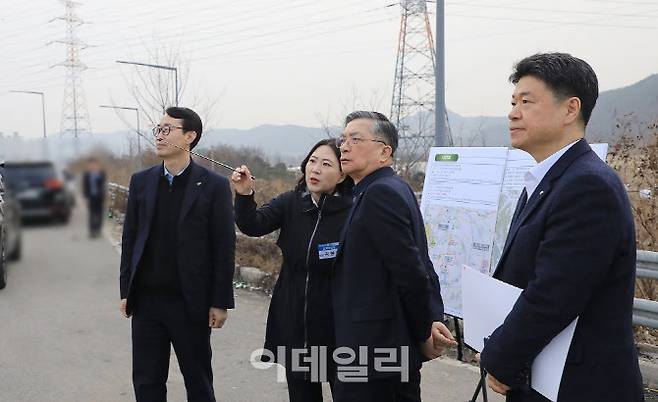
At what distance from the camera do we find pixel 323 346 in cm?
299

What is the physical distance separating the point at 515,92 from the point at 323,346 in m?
1.68

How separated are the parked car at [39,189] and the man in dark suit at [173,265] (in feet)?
6.39

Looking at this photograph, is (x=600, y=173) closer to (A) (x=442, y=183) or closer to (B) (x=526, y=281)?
(B) (x=526, y=281)

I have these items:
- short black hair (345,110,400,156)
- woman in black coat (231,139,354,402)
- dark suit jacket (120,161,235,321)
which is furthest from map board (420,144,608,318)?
dark suit jacket (120,161,235,321)

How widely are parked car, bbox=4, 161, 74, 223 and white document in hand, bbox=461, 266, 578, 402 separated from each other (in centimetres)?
135

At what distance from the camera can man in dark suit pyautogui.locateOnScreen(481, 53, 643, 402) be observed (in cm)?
166

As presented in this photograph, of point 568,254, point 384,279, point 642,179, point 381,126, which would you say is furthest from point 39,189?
point 642,179

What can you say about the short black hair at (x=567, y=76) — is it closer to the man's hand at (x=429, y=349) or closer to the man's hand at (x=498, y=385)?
the man's hand at (x=498, y=385)

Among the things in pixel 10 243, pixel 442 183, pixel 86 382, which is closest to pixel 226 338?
pixel 86 382

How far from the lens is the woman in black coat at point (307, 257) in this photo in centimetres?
298

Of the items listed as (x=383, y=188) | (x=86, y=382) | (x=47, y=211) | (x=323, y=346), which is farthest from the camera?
(x=86, y=382)

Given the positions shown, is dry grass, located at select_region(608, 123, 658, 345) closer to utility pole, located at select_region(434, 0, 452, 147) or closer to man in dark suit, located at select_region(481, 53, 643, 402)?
utility pole, located at select_region(434, 0, 452, 147)

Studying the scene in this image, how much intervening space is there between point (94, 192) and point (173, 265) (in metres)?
1.93

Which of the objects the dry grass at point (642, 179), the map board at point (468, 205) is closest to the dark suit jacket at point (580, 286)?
the map board at point (468, 205)
